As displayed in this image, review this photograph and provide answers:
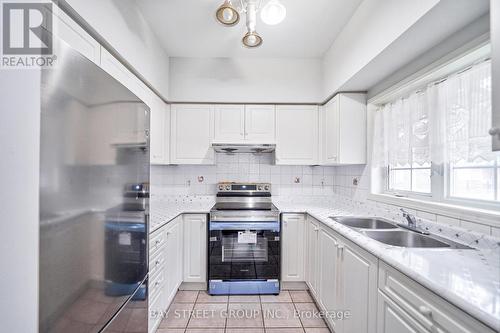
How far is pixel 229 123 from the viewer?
2600 mm

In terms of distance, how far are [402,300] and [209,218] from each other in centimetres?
173

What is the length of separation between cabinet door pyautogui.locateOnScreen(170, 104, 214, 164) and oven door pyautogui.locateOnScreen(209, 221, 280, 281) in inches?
33.9

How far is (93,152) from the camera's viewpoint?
0.70 m

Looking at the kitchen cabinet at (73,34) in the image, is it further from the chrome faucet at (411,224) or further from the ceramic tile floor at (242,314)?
the chrome faucet at (411,224)

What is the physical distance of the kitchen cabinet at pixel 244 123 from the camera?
260 centimetres

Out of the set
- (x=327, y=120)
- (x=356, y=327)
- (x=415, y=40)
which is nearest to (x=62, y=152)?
(x=356, y=327)

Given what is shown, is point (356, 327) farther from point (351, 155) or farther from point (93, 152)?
point (93, 152)

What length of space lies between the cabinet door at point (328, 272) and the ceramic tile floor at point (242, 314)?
25cm

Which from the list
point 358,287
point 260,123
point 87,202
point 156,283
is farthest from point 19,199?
point 260,123

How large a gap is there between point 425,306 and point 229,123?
2.26 metres

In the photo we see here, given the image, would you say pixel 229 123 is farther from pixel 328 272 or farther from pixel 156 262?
pixel 328 272

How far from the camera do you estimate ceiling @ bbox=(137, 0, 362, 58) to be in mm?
1747

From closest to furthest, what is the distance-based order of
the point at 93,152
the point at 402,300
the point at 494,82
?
the point at 93,152 → the point at 494,82 → the point at 402,300

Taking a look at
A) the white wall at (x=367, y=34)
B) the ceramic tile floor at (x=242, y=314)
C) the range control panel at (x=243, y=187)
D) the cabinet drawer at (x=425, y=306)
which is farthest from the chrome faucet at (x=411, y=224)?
the range control panel at (x=243, y=187)
